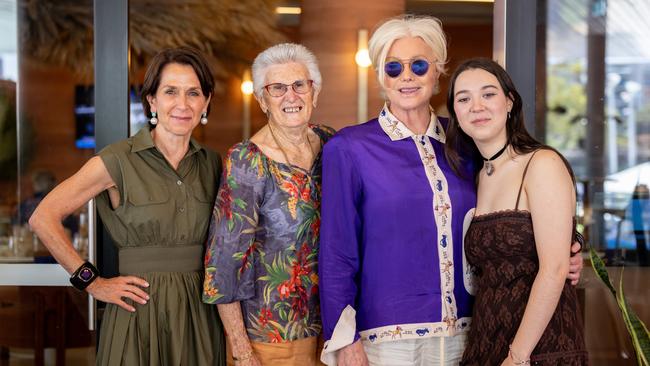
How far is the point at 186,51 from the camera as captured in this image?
8.72 ft

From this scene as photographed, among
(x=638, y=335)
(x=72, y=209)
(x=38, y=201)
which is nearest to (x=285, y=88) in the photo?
(x=72, y=209)

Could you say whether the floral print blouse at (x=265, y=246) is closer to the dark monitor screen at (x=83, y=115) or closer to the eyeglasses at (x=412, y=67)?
the eyeglasses at (x=412, y=67)

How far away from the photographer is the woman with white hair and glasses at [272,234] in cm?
251

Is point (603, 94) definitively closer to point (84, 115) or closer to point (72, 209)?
point (84, 115)

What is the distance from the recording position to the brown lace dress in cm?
226

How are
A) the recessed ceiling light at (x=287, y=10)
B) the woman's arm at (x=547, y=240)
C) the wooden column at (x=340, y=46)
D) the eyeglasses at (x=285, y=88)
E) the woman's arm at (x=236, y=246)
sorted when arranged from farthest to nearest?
the recessed ceiling light at (x=287, y=10), the wooden column at (x=340, y=46), the eyeglasses at (x=285, y=88), the woman's arm at (x=236, y=246), the woman's arm at (x=547, y=240)

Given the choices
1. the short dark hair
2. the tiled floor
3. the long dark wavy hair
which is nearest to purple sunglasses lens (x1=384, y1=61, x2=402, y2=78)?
the long dark wavy hair

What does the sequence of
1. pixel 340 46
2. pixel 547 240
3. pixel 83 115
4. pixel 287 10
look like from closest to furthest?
1. pixel 547 240
2. pixel 340 46
3. pixel 287 10
4. pixel 83 115

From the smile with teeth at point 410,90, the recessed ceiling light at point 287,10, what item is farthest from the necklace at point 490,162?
the recessed ceiling light at point 287,10

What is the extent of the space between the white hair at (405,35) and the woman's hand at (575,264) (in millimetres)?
701

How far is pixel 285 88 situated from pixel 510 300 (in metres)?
0.98

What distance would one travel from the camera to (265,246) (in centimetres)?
256

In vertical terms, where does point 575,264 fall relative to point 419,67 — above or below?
below

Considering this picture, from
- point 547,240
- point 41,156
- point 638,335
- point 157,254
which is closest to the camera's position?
point 547,240
